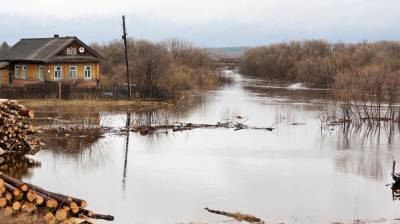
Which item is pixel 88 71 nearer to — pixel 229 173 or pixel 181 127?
pixel 181 127

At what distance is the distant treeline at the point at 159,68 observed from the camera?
45.0 metres

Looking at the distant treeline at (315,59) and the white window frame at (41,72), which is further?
the distant treeline at (315,59)

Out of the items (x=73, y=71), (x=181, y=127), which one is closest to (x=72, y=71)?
(x=73, y=71)

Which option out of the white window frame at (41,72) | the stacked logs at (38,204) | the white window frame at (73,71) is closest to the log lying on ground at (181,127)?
the stacked logs at (38,204)

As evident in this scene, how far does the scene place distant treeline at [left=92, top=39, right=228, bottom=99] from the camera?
4500 centimetres

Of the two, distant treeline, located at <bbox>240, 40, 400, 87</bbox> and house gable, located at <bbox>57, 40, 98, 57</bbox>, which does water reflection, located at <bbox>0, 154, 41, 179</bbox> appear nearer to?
house gable, located at <bbox>57, 40, 98, 57</bbox>

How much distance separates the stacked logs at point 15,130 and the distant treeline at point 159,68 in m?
21.8

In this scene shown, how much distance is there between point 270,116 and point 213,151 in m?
12.1

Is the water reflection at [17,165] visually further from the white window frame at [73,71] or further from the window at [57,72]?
the white window frame at [73,71]

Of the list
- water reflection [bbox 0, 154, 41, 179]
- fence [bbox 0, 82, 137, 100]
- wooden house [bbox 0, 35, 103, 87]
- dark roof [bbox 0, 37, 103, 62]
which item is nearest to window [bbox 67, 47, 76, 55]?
wooden house [bbox 0, 35, 103, 87]

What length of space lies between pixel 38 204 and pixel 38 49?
34.4 m

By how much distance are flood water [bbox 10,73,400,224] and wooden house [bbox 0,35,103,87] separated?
13.6 meters

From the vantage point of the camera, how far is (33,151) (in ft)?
65.0

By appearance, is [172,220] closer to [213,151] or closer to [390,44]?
[213,151]
